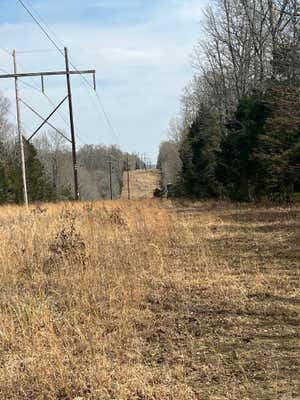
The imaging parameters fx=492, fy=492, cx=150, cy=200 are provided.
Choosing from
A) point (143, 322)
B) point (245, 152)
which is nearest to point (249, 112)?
point (245, 152)

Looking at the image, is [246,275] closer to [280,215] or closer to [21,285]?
[21,285]

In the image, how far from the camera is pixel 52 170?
7188 centimetres

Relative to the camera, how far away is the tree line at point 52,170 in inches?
1642

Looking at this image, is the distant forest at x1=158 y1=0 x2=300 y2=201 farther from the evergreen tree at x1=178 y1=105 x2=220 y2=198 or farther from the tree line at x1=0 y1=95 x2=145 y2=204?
the tree line at x1=0 y1=95 x2=145 y2=204

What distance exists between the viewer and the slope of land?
78.6m

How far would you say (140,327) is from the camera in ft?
15.0


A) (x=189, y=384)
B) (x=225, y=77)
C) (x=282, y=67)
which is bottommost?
(x=189, y=384)

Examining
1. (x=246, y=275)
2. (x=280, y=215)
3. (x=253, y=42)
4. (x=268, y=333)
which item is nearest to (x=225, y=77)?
(x=253, y=42)

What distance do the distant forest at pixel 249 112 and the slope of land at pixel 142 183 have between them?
32397 millimetres

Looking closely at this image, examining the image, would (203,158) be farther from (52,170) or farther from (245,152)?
(52,170)

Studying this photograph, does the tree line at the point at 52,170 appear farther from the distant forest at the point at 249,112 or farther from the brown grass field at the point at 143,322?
the brown grass field at the point at 143,322

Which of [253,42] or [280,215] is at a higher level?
[253,42]

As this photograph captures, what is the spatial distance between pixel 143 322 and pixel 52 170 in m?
68.9

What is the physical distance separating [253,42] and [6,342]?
30429 millimetres
